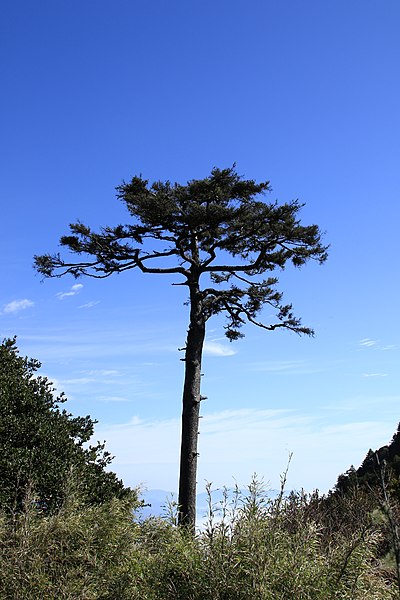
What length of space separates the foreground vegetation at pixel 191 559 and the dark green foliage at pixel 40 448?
223 cm

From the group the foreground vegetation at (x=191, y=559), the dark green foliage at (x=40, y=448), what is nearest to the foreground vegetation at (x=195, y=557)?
the foreground vegetation at (x=191, y=559)

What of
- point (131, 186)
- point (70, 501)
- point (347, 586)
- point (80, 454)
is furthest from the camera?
point (131, 186)

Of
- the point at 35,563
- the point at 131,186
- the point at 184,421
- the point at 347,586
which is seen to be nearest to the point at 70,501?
the point at 35,563

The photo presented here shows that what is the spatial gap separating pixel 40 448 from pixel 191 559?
507 cm

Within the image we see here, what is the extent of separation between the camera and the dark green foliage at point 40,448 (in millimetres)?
8516

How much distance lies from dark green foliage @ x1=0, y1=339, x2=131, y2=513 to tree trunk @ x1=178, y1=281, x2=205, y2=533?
149 centimetres

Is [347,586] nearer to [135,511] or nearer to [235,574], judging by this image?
[235,574]

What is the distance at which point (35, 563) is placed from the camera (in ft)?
17.0

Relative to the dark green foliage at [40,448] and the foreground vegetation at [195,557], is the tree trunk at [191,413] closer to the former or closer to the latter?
the dark green foliage at [40,448]

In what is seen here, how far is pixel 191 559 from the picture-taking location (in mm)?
4523

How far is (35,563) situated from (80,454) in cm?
445

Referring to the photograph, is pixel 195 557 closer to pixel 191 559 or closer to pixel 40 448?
pixel 191 559

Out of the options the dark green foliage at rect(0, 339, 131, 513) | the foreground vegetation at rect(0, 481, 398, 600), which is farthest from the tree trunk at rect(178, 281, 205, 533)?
the foreground vegetation at rect(0, 481, 398, 600)

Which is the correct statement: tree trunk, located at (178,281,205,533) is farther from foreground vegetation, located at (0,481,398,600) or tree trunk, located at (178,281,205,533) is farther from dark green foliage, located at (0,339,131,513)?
foreground vegetation, located at (0,481,398,600)
